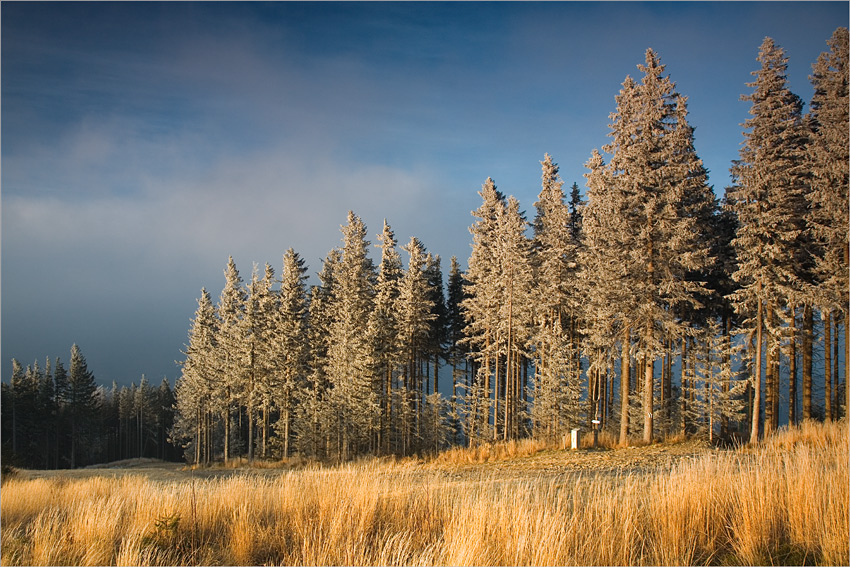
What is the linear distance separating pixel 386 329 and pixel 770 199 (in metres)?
25.1

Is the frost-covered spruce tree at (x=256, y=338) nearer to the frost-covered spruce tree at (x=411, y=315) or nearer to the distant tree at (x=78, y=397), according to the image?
the frost-covered spruce tree at (x=411, y=315)

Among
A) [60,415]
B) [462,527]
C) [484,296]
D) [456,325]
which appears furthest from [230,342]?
[60,415]

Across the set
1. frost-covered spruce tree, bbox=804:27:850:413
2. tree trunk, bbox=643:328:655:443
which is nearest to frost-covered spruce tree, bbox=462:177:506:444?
tree trunk, bbox=643:328:655:443

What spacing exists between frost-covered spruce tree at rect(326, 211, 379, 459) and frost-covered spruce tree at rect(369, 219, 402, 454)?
0.92m

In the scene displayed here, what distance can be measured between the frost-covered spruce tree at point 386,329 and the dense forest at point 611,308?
0.18 metres

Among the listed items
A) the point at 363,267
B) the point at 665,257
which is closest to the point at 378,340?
the point at 363,267

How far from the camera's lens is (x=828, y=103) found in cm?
2194

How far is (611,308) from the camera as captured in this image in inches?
906

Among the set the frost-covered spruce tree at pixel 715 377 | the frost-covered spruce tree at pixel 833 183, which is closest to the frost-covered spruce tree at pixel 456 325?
the frost-covered spruce tree at pixel 715 377

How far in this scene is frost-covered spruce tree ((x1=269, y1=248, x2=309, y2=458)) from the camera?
39.7 metres

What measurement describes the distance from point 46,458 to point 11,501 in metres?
81.4

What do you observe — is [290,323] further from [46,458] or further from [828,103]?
[46,458]

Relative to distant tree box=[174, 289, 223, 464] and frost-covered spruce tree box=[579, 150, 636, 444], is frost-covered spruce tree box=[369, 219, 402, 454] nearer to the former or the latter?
frost-covered spruce tree box=[579, 150, 636, 444]

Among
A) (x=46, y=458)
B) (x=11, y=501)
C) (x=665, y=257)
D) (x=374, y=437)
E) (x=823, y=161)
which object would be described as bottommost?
(x=46, y=458)
